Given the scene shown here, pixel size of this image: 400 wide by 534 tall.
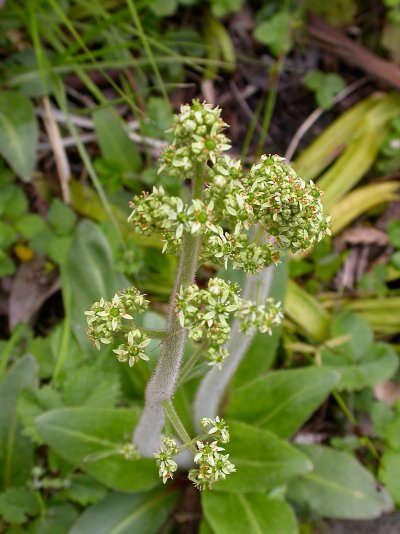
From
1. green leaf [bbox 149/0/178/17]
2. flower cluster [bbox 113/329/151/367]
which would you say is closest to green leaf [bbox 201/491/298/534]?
flower cluster [bbox 113/329/151/367]

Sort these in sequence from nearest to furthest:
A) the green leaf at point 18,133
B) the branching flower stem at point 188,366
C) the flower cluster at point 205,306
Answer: the flower cluster at point 205,306
the branching flower stem at point 188,366
the green leaf at point 18,133

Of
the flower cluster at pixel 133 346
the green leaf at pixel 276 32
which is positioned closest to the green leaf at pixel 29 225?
the green leaf at pixel 276 32

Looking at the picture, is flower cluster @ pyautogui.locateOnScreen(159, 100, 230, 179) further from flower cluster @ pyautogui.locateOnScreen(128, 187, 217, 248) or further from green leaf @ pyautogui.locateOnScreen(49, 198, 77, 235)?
green leaf @ pyautogui.locateOnScreen(49, 198, 77, 235)

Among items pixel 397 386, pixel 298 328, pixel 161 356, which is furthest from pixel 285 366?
pixel 161 356

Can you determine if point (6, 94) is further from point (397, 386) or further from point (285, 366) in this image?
point (397, 386)

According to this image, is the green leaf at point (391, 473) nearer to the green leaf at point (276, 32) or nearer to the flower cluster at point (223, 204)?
the flower cluster at point (223, 204)

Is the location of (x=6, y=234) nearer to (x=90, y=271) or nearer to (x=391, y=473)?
(x=90, y=271)
